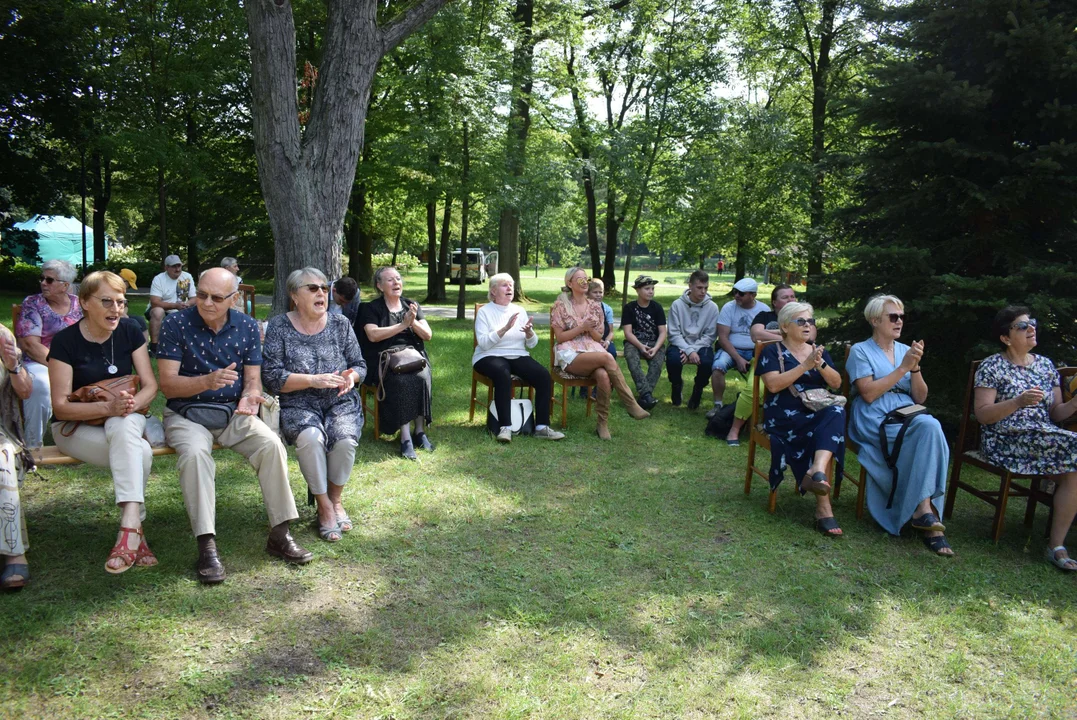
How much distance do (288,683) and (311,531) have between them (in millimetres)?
1456

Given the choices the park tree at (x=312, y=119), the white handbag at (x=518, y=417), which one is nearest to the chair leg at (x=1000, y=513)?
the white handbag at (x=518, y=417)

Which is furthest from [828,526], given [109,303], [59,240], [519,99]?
[59,240]

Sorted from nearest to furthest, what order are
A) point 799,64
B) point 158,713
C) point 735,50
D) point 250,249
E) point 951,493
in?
1. point 158,713
2. point 951,493
3. point 735,50
4. point 799,64
5. point 250,249

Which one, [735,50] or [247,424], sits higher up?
[735,50]

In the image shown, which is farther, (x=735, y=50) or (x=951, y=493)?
(x=735, y=50)

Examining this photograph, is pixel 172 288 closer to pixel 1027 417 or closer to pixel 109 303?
pixel 109 303

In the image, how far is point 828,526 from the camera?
14.5 ft

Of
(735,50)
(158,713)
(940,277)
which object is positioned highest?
(735,50)

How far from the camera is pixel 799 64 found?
20.3 m

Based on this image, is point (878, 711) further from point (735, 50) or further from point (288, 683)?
point (735, 50)

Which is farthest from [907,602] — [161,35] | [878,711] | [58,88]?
[58,88]

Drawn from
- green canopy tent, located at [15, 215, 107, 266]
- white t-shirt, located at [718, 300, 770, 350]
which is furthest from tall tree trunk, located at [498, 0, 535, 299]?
green canopy tent, located at [15, 215, 107, 266]

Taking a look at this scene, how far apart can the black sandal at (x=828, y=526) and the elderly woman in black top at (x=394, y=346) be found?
9.40ft

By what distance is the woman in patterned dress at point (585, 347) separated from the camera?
6508 mm
